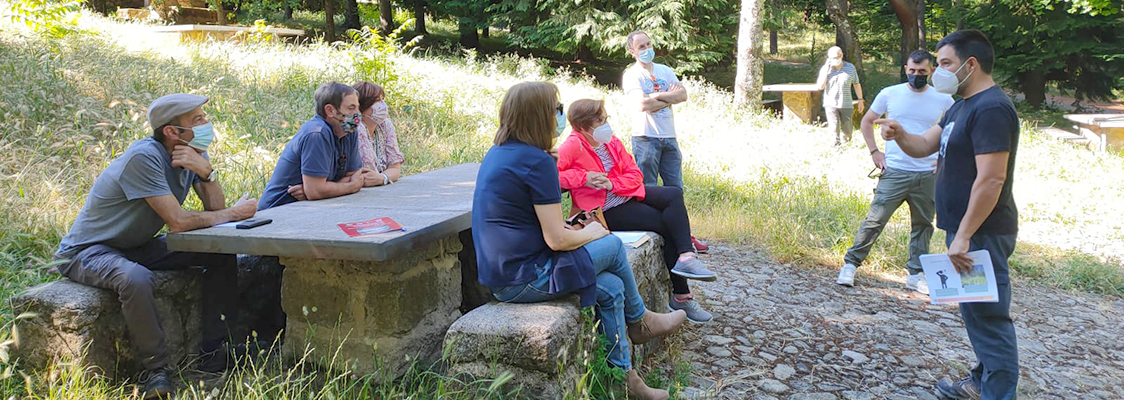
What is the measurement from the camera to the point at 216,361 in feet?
12.9

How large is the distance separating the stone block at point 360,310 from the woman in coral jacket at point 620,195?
122cm

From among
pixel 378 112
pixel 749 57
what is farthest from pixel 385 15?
pixel 378 112

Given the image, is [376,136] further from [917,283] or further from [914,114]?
[917,283]

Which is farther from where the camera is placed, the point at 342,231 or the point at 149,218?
the point at 149,218

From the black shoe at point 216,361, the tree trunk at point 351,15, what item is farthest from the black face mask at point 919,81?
the tree trunk at point 351,15

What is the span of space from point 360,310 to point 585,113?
5.97 ft

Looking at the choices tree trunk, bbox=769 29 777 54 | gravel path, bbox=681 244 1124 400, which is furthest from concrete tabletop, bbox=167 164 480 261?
tree trunk, bbox=769 29 777 54

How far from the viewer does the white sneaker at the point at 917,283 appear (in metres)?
5.86

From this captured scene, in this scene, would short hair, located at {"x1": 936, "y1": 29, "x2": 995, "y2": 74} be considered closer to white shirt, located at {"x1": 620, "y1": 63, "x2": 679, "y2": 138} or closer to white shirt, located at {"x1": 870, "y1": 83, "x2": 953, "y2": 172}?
white shirt, located at {"x1": 870, "y1": 83, "x2": 953, "y2": 172}

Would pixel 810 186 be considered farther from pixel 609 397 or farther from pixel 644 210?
pixel 609 397

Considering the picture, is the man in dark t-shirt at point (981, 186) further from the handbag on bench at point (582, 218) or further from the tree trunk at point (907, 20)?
the tree trunk at point (907, 20)

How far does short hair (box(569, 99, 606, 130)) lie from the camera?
4668 mm

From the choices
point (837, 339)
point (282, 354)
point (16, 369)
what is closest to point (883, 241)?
point (837, 339)

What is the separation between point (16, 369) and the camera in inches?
133
